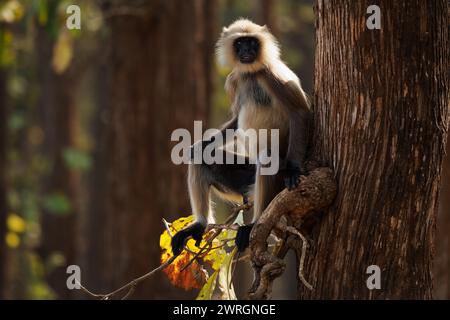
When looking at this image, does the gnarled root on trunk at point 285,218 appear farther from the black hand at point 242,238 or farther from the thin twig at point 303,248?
the black hand at point 242,238

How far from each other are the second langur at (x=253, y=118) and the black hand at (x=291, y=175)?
0.02m

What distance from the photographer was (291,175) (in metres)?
4.52

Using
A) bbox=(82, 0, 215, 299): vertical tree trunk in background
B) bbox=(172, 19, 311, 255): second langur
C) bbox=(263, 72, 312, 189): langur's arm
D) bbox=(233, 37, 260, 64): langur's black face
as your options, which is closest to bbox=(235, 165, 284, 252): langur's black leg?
bbox=(172, 19, 311, 255): second langur

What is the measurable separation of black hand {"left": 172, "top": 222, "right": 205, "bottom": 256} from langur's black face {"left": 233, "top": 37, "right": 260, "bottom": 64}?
1204mm

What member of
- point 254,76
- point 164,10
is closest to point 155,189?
point 164,10

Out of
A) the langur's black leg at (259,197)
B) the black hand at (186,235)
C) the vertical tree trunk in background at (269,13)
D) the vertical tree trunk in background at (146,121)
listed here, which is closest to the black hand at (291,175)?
the langur's black leg at (259,197)

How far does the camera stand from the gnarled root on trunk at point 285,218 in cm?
409

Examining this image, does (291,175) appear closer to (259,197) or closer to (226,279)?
(259,197)

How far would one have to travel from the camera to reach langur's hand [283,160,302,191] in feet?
14.5

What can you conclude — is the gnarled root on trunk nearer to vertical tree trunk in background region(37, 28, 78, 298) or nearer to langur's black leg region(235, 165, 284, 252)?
langur's black leg region(235, 165, 284, 252)

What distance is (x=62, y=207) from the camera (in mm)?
14273

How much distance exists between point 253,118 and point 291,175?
1.07 m

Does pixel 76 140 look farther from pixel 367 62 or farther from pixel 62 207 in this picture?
pixel 367 62
